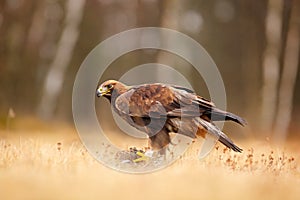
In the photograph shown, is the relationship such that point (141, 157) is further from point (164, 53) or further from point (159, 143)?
point (164, 53)

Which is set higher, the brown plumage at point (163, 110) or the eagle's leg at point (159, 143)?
the brown plumage at point (163, 110)

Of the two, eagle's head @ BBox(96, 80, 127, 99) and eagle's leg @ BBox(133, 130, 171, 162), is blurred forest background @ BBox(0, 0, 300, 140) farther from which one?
eagle's leg @ BBox(133, 130, 171, 162)

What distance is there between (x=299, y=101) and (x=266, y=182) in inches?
11.2

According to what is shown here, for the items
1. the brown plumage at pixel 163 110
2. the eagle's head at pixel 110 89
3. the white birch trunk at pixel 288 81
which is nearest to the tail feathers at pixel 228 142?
the brown plumage at pixel 163 110

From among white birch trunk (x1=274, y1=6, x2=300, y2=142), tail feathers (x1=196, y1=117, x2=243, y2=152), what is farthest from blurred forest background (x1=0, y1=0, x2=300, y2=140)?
tail feathers (x1=196, y1=117, x2=243, y2=152)

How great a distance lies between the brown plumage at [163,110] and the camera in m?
1.69

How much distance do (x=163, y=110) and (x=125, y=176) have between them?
0.23 metres

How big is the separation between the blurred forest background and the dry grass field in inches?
4.2

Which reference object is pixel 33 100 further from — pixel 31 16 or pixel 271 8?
pixel 271 8

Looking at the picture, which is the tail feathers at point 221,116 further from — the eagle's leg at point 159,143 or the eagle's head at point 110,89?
the eagle's head at point 110,89

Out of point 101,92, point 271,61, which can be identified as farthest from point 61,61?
point 271,61

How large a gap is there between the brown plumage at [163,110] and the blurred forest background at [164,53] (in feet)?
0.32

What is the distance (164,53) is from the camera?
1.80 metres

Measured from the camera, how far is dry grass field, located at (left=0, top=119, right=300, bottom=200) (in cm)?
170
